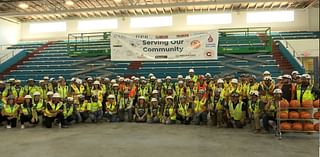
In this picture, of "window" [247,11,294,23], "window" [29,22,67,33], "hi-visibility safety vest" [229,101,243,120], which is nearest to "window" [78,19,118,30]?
"window" [29,22,67,33]

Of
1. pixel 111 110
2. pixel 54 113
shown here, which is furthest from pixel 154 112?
pixel 54 113

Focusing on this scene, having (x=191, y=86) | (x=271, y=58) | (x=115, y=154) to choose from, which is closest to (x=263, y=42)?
(x=271, y=58)

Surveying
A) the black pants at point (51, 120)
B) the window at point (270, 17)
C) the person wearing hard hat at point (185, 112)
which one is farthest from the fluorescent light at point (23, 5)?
the window at point (270, 17)

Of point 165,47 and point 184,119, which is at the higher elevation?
point 165,47

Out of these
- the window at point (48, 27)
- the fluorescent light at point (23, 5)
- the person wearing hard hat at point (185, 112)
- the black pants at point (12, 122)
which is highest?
the fluorescent light at point (23, 5)

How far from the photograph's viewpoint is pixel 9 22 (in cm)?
2212

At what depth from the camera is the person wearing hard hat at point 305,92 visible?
26.3 feet

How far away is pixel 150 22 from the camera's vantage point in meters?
21.4

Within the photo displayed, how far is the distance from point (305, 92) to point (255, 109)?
137 cm

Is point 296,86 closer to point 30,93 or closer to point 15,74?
point 30,93

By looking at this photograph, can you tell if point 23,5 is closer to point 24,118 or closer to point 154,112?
point 24,118

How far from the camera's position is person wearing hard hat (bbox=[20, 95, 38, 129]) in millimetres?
9969

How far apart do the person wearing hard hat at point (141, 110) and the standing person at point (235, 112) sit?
287 cm

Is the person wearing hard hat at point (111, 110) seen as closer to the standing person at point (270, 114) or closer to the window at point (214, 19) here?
the standing person at point (270, 114)
